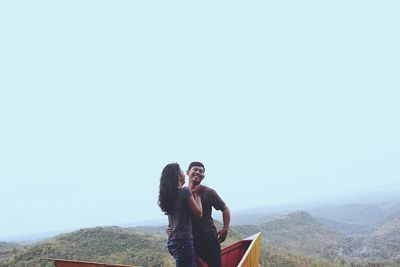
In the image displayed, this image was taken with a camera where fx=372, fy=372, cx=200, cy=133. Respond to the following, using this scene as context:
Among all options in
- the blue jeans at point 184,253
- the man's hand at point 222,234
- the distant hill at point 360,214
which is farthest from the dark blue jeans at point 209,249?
the distant hill at point 360,214

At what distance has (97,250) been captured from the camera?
2058 centimetres

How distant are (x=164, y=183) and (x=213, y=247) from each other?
1393mm

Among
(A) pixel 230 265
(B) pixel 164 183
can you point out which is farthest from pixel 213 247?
(A) pixel 230 265

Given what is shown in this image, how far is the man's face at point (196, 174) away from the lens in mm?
5168

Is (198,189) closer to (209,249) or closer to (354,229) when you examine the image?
(209,249)

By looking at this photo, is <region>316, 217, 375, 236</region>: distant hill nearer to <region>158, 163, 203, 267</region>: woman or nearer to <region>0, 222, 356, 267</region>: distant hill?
<region>0, 222, 356, 267</region>: distant hill

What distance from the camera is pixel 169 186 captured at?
15.0 feet

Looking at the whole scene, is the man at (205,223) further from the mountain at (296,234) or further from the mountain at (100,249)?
the mountain at (296,234)

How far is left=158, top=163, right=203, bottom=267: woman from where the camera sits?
4.58 metres

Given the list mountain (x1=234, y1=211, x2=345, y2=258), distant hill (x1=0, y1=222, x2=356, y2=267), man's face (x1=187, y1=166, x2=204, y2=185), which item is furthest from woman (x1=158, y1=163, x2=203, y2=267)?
mountain (x1=234, y1=211, x2=345, y2=258)

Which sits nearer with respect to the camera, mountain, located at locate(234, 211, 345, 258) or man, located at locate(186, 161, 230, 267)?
man, located at locate(186, 161, 230, 267)

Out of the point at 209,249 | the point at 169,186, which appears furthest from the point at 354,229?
the point at 169,186

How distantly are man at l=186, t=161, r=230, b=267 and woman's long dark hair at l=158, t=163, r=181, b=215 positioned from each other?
57 centimetres

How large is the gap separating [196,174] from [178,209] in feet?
2.31
